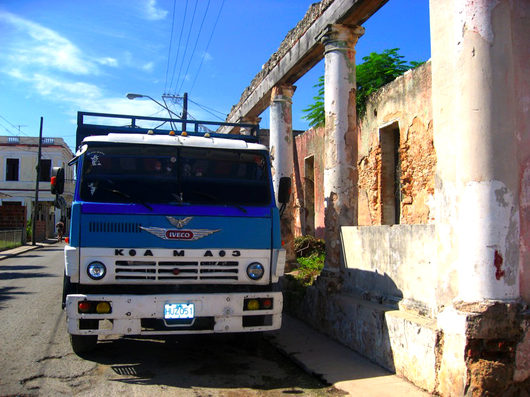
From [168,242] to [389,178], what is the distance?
736cm

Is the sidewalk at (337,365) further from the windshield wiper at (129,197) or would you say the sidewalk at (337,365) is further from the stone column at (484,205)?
the windshield wiper at (129,197)

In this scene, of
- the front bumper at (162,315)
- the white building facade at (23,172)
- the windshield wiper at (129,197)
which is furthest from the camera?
the white building facade at (23,172)

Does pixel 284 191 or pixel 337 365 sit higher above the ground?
pixel 284 191

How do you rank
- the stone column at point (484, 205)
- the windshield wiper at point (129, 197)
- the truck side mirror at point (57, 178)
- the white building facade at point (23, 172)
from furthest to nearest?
1. the white building facade at point (23, 172)
2. the truck side mirror at point (57, 178)
3. the windshield wiper at point (129, 197)
4. the stone column at point (484, 205)

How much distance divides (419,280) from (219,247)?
2.23m

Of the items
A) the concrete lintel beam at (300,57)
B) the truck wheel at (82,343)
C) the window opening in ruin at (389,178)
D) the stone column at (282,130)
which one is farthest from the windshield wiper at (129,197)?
the window opening in ruin at (389,178)

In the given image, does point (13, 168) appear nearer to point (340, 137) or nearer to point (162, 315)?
point (340, 137)

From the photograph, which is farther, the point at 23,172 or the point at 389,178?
the point at 23,172

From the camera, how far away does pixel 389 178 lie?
12.0 meters

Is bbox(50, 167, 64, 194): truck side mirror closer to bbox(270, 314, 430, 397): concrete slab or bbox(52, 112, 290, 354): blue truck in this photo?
bbox(52, 112, 290, 354): blue truck

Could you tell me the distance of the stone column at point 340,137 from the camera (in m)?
8.35

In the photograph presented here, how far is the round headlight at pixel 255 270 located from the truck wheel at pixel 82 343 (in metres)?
2.10

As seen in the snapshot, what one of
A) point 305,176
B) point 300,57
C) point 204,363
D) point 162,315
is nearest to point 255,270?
point 162,315

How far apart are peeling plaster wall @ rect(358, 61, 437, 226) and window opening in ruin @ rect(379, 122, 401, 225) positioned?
0.09 meters
